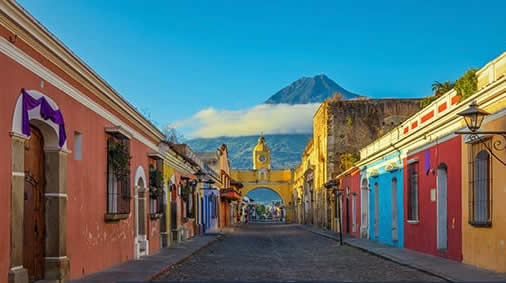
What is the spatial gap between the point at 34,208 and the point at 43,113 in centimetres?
152

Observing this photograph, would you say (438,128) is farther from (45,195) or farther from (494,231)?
(45,195)

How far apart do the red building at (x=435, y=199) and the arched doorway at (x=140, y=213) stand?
761cm

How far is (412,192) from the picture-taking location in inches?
776

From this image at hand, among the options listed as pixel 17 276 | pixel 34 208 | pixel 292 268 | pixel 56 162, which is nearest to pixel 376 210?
pixel 292 268

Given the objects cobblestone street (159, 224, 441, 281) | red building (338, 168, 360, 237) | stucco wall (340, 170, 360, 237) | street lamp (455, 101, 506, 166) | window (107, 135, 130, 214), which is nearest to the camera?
street lamp (455, 101, 506, 166)

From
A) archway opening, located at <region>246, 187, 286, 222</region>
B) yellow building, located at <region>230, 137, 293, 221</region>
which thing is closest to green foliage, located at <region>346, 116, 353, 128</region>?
yellow building, located at <region>230, 137, 293, 221</region>

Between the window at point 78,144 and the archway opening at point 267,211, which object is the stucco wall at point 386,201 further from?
the archway opening at point 267,211

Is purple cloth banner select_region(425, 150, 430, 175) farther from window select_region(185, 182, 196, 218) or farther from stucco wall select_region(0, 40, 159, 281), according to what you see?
window select_region(185, 182, 196, 218)

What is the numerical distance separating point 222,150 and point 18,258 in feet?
161

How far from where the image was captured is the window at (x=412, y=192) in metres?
19.3

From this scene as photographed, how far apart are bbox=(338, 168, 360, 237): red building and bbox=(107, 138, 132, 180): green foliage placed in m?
15.9

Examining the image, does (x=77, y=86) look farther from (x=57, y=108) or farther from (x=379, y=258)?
(x=379, y=258)

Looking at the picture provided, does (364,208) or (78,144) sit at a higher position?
(78,144)

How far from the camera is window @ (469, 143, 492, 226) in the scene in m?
12.7
